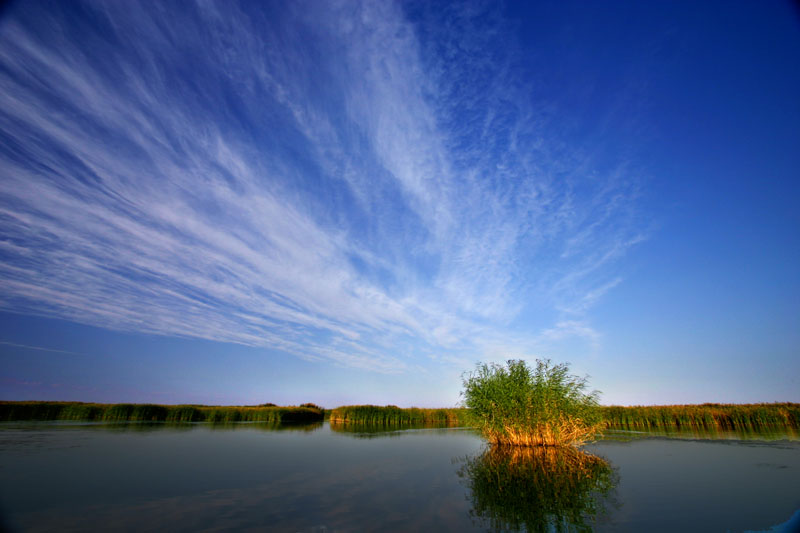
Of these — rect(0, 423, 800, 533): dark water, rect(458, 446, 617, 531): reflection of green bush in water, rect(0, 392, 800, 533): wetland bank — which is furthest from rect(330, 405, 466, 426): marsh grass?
rect(458, 446, 617, 531): reflection of green bush in water

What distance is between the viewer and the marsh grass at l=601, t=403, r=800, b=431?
4356 centimetres

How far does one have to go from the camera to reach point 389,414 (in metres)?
53.7

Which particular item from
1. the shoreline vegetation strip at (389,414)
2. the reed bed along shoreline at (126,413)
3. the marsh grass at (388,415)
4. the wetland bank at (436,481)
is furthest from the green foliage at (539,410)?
the reed bed along shoreline at (126,413)

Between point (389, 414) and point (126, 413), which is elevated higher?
point (389, 414)

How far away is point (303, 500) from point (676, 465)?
17894 millimetres

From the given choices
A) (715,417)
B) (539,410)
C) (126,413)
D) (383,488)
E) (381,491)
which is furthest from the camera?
(715,417)

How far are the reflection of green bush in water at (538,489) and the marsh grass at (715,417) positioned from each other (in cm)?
3031

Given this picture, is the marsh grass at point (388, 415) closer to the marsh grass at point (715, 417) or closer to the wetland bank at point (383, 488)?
the marsh grass at point (715, 417)

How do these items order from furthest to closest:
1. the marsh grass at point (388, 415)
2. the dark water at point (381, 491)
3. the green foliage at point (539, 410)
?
1. the marsh grass at point (388, 415)
2. the green foliage at point (539, 410)
3. the dark water at point (381, 491)

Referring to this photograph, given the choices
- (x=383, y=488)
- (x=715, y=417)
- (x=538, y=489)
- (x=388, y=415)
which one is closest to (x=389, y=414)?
(x=388, y=415)

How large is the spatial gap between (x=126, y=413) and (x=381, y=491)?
5033cm

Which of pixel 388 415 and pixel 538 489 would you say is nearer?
pixel 538 489

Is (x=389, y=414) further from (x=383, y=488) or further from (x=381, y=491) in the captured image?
(x=381, y=491)

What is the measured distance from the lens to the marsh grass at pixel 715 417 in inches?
1715
